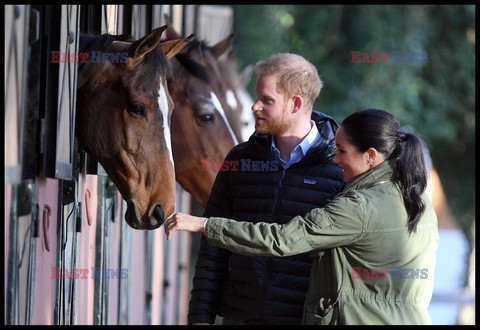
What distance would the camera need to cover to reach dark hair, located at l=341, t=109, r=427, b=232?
4.04 m

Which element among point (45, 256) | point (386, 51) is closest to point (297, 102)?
point (45, 256)

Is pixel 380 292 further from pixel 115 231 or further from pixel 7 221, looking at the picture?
pixel 115 231

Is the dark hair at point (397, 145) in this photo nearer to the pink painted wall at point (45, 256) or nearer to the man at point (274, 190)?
the man at point (274, 190)

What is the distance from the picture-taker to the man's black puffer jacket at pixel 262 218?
453 centimetres

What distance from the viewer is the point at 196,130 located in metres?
7.11

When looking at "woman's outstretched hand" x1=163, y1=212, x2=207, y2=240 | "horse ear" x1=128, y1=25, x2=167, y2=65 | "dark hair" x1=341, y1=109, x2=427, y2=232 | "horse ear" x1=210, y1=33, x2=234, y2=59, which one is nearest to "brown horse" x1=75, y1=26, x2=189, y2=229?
"horse ear" x1=128, y1=25, x2=167, y2=65

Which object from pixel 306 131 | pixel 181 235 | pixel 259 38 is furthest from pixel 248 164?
pixel 259 38

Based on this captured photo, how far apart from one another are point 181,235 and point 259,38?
395 cm

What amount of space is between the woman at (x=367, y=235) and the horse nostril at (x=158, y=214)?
92 cm

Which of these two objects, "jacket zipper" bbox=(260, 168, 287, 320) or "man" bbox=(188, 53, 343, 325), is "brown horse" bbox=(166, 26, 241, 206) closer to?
"man" bbox=(188, 53, 343, 325)

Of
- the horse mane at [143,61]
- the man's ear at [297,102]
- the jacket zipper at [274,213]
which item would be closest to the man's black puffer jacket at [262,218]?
the jacket zipper at [274,213]

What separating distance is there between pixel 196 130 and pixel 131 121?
216 centimetres

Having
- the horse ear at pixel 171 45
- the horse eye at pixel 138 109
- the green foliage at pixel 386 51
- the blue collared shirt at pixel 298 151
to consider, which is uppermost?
the green foliage at pixel 386 51

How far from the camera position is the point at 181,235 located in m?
12.0
